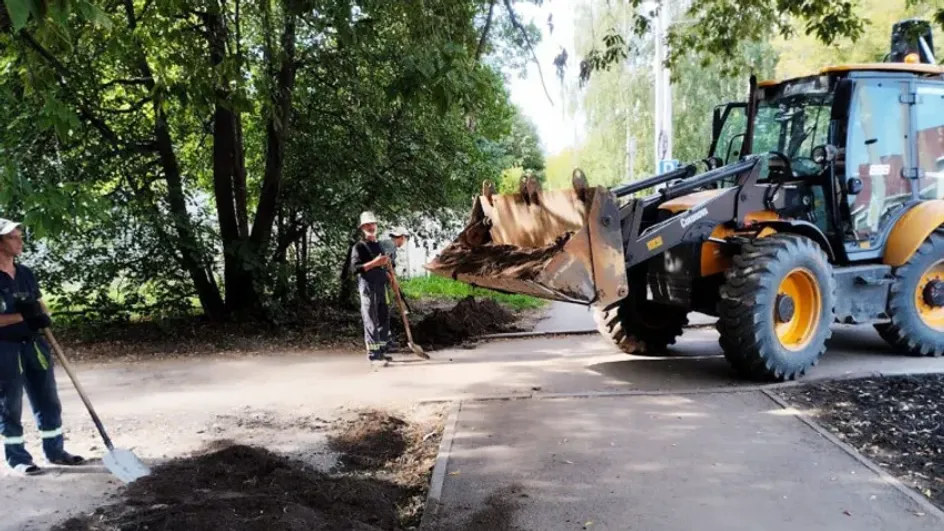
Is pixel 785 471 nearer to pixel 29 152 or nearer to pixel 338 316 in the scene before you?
pixel 338 316

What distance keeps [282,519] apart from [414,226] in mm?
8429

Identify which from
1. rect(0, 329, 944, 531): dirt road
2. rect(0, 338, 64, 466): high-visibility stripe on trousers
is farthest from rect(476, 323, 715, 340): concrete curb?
rect(0, 338, 64, 466): high-visibility stripe on trousers

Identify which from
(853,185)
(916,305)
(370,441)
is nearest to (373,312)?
(370,441)

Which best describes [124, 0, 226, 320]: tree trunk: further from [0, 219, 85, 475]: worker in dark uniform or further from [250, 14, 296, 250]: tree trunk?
[0, 219, 85, 475]: worker in dark uniform

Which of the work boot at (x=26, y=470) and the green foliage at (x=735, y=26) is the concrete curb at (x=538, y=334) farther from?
the work boot at (x=26, y=470)

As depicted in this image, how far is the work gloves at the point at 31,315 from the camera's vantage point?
523 cm

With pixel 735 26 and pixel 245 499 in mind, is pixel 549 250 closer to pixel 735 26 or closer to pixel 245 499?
pixel 245 499

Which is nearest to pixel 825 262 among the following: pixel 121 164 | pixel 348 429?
pixel 348 429

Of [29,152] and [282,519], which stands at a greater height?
[29,152]

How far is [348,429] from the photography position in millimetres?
6262

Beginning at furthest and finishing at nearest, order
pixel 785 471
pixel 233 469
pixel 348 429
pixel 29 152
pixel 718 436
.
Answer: pixel 29 152, pixel 348 429, pixel 718 436, pixel 233 469, pixel 785 471

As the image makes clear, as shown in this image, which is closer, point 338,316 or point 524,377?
point 524,377

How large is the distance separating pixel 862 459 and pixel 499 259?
3.58m

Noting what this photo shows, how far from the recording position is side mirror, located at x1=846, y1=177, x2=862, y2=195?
759cm
